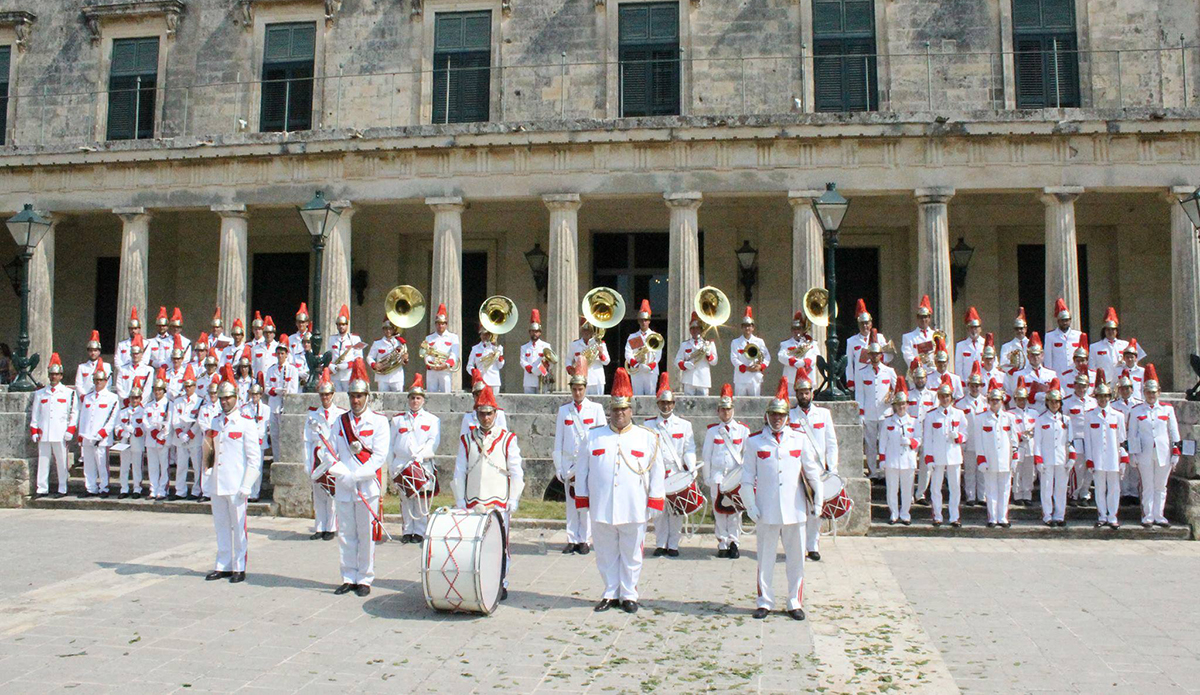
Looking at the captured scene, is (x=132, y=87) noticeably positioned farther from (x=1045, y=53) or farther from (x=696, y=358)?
(x=1045, y=53)

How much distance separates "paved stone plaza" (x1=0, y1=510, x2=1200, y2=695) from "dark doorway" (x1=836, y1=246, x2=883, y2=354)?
1137 cm

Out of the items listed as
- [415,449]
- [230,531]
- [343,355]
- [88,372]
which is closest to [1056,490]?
[415,449]

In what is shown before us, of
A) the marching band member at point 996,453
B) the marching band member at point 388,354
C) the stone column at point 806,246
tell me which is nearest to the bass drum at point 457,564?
the marching band member at point 996,453

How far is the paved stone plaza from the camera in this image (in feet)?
21.1

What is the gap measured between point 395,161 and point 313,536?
1032cm

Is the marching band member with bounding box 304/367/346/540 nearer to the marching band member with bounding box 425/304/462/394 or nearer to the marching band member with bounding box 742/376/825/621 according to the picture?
the marching band member with bounding box 425/304/462/394

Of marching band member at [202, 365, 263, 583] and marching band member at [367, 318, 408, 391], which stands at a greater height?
marching band member at [367, 318, 408, 391]

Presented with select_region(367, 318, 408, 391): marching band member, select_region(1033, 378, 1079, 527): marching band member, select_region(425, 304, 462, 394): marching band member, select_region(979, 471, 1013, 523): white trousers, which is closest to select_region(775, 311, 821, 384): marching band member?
select_region(979, 471, 1013, 523): white trousers

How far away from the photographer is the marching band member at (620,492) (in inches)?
330

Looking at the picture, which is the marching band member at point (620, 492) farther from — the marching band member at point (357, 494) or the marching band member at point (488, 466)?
the marching band member at point (357, 494)

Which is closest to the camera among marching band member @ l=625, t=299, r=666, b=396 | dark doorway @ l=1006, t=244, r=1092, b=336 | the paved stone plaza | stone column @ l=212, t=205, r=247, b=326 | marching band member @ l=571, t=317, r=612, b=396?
the paved stone plaza

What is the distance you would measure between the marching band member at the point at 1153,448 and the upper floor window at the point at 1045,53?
10036 mm

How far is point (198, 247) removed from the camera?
24.5 metres

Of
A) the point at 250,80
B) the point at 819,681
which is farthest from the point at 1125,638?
the point at 250,80
